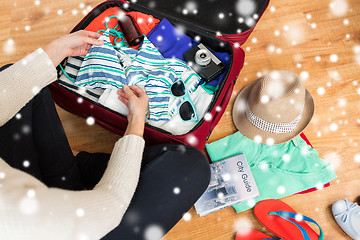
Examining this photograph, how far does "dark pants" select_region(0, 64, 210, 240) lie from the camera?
2.18ft

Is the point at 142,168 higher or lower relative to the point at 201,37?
lower

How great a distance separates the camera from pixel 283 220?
0.91m

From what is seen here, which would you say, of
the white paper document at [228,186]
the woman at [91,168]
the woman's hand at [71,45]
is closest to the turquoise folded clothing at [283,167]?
the white paper document at [228,186]

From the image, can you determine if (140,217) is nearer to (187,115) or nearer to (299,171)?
(187,115)

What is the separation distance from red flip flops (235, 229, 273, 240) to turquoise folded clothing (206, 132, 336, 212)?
0.08 m

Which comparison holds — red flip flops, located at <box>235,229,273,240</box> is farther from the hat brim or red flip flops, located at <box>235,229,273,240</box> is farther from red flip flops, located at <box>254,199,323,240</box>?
the hat brim

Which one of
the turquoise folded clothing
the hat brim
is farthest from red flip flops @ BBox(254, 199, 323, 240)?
the hat brim

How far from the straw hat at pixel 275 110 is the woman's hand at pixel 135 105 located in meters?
0.35

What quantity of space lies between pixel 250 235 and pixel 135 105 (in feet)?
1.89

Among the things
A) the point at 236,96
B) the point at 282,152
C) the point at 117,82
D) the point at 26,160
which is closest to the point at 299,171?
the point at 282,152

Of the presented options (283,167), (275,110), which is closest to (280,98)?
(275,110)

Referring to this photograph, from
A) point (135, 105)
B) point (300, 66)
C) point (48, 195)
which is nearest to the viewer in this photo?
point (48, 195)

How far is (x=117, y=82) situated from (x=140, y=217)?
0.44m

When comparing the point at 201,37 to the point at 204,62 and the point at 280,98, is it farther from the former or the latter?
the point at 280,98
